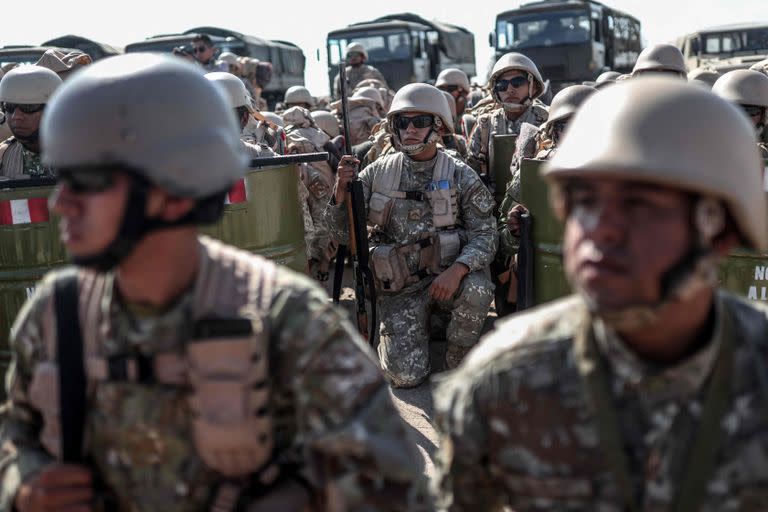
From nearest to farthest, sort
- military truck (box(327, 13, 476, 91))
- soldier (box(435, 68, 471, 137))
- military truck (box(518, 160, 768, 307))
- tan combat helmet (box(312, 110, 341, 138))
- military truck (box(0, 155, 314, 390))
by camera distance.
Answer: military truck (box(0, 155, 314, 390))
military truck (box(518, 160, 768, 307))
tan combat helmet (box(312, 110, 341, 138))
soldier (box(435, 68, 471, 137))
military truck (box(327, 13, 476, 91))

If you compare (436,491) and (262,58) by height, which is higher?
(262,58)

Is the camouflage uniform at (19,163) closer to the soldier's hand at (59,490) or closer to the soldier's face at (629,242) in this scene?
the soldier's hand at (59,490)

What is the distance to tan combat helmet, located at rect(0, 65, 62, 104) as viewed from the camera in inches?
232

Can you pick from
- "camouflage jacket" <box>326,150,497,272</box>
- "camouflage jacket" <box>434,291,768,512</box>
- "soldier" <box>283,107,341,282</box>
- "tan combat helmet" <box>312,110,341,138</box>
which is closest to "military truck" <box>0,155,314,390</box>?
"camouflage jacket" <box>326,150,497,272</box>

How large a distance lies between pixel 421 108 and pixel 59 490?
445cm

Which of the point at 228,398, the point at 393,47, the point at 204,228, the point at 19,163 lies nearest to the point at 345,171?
the point at 204,228

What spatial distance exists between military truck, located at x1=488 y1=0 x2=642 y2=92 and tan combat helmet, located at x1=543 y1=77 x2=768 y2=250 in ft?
59.6

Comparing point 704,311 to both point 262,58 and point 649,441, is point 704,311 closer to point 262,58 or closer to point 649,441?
point 649,441

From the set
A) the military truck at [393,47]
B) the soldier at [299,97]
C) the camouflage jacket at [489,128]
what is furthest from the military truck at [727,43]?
the camouflage jacket at [489,128]

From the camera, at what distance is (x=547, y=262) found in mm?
4992

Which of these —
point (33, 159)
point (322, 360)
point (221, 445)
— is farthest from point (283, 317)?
point (33, 159)

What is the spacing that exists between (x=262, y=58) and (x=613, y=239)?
27011 mm

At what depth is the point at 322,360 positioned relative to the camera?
1.85 m

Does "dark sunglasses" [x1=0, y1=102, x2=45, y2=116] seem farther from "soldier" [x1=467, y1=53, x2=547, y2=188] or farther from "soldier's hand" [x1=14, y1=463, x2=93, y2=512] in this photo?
"soldier's hand" [x1=14, y1=463, x2=93, y2=512]
